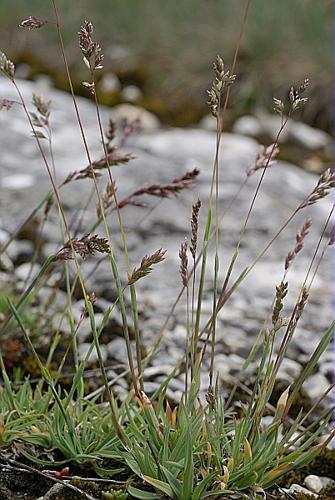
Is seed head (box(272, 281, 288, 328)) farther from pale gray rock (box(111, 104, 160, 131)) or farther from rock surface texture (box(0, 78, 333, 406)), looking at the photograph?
pale gray rock (box(111, 104, 160, 131))

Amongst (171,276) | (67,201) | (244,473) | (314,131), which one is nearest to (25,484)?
(244,473)

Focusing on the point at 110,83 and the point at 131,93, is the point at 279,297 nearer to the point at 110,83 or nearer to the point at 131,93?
the point at 131,93

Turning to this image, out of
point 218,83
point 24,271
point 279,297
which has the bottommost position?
point 24,271

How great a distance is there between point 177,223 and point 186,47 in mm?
3326

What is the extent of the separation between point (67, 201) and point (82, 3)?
12.3 ft

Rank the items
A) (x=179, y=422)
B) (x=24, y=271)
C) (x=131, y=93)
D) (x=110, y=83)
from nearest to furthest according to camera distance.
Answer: (x=179, y=422) < (x=24, y=271) < (x=131, y=93) < (x=110, y=83)

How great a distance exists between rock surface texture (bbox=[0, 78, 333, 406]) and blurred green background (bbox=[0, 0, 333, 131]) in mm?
1068

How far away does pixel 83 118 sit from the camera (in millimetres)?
4746

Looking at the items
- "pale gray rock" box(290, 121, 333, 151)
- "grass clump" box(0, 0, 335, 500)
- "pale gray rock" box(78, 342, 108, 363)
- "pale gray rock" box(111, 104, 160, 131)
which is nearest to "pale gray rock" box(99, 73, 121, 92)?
"pale gray rock" box(111, 104, 160, 131)

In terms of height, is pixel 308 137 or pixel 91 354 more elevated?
pixel 91 354

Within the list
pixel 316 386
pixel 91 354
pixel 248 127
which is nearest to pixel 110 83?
pixel 248 127

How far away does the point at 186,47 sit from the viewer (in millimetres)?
6352

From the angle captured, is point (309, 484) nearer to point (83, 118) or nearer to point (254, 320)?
point (254, 320)

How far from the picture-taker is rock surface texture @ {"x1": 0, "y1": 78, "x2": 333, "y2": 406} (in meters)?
2.66
